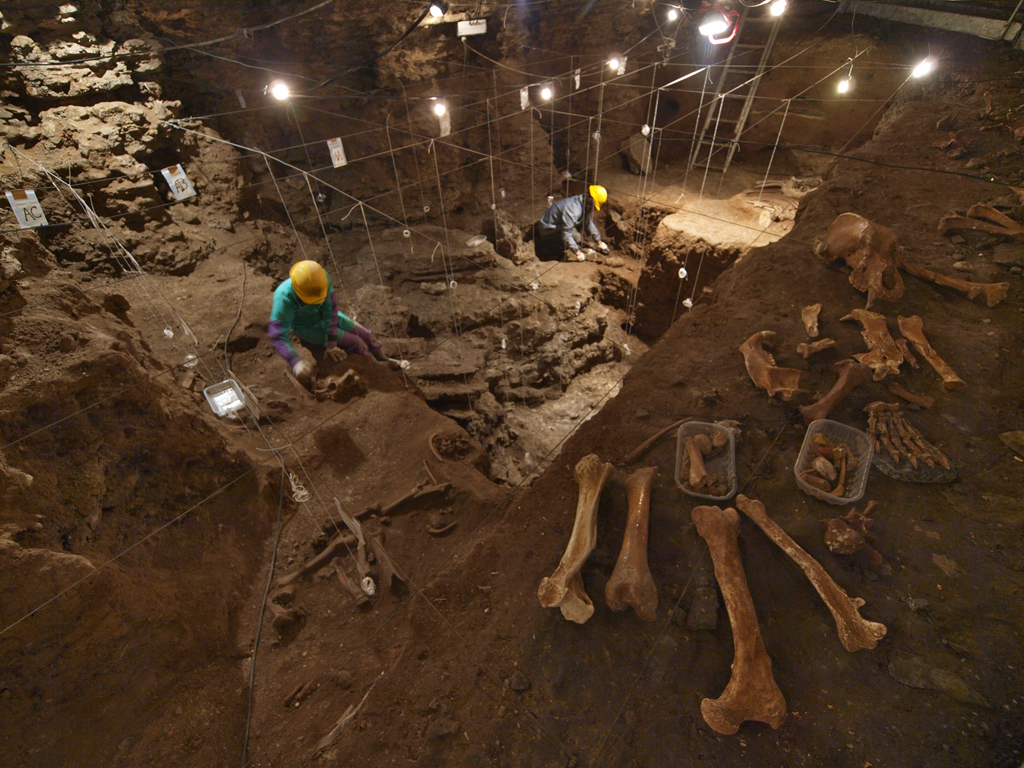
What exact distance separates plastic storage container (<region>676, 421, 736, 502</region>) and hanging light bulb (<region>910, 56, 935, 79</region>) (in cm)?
890

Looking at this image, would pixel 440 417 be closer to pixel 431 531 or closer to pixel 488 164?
pixel 431 531

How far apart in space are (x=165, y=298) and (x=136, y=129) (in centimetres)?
275

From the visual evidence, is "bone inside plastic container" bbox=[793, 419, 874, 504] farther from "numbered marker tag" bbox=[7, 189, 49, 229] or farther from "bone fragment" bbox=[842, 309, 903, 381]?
"numbered marker tag" bbox=[7, 189, 49, 229]

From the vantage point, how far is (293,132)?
27.8 feet

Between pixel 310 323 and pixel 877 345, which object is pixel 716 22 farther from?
pixel 310 323

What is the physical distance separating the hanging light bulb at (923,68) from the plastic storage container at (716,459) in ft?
29.2

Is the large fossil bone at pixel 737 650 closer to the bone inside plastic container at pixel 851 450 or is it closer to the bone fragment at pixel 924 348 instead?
the bone inside plastic container at pixel 851 450

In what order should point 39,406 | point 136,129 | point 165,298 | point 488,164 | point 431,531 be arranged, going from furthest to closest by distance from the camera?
point 488,164
point 136,129
point 165,298
point 431,531
point 39,406

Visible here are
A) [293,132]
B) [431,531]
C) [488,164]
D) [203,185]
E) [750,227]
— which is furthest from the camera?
[488,164]

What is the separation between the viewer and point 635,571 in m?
2.45

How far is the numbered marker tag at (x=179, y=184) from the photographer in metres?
6.57

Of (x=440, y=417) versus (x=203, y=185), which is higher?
(x=203, y=185)

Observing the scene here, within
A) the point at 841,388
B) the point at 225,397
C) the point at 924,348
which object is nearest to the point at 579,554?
the point at 841,388

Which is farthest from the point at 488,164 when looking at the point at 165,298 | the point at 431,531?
the point at 431,531
